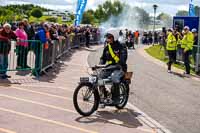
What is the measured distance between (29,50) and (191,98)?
18.2 ft

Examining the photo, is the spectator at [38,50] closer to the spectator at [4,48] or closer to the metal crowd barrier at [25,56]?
the metal crowd barrier at [25,56]

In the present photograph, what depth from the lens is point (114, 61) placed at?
35.6ft

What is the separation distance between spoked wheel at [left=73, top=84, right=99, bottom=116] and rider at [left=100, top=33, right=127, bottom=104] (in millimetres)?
586

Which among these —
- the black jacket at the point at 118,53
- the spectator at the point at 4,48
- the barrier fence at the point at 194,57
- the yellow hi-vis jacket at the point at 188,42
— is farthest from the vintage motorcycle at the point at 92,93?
the barrier fence at the point at 194,57

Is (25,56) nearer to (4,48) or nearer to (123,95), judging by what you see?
(4,48)

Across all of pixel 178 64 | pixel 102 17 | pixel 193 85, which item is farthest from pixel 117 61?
pixel 102 17

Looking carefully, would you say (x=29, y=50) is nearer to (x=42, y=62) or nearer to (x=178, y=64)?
(x=42, y=62)

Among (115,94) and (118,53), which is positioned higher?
(118,53)

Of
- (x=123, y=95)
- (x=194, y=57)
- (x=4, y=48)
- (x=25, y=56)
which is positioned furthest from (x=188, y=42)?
(x=123, y=95)

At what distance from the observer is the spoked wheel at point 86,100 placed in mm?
9938

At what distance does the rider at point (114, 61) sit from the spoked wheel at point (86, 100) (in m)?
0.59

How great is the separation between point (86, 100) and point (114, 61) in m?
1.31

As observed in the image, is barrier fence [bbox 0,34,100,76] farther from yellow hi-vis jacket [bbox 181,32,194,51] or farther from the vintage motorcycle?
yellow hi-vis jacket [bbox 181,32,194,51]

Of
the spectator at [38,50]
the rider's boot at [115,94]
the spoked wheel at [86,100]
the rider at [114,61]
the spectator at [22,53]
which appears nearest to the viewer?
the spoked wheel at [86,100]
